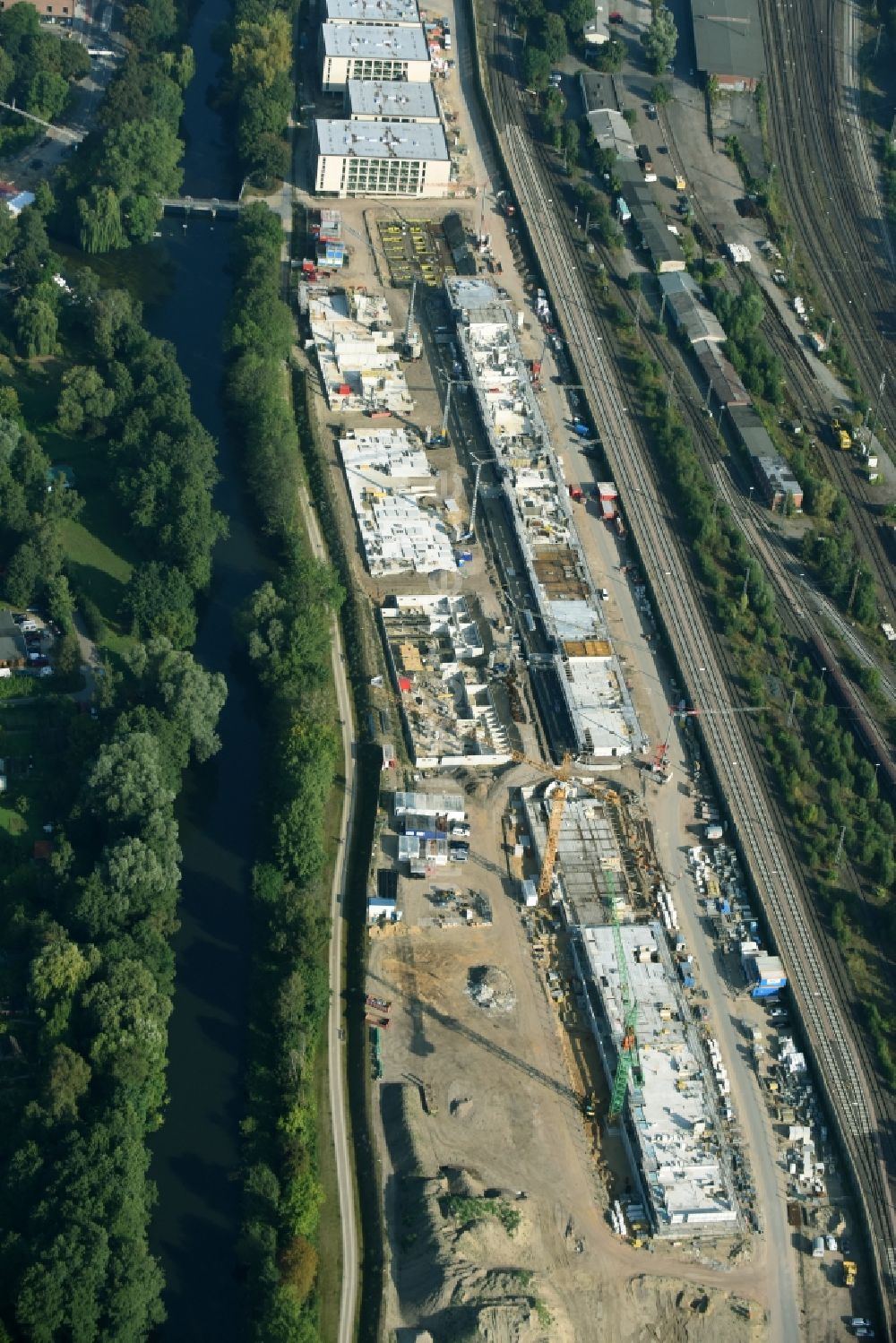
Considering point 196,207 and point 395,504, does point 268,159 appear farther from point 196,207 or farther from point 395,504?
point 395,504

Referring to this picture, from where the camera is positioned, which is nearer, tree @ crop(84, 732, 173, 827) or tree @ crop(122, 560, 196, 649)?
tree @ crop(84, 732, 173, 827)

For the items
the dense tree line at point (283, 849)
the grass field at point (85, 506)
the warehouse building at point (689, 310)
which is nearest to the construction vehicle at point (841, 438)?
the warehouse building at point (689, 310)

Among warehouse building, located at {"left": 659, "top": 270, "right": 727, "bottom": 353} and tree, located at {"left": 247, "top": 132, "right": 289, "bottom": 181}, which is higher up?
tree, located at {"left": 247, "top": 132, "right": 289, "bottom": 181}

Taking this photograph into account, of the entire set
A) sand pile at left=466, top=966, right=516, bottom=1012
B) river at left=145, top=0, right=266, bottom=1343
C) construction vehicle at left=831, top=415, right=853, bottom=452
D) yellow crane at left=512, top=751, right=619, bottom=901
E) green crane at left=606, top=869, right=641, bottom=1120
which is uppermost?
construction vehicle at left=831, top=415, right=853, bottom=452

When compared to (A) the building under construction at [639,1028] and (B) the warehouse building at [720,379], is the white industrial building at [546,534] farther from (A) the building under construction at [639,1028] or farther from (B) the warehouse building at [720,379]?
(B) the warehouse building at [720,379]

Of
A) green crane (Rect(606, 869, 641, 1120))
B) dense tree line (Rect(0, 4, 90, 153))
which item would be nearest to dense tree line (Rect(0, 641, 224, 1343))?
green crane (Rect(606, 869, 641, 1120))

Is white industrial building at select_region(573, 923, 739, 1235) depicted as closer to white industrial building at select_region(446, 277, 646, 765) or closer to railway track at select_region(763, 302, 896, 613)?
white industrial building at select_region(446, 277, 646, 765)

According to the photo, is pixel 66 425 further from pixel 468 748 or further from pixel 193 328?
pixel 468 748
